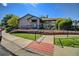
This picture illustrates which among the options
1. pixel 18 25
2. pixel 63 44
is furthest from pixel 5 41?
pixel 63 44

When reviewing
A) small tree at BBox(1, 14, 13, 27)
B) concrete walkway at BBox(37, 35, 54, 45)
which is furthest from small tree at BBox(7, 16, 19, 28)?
concrete walkway at BBox(37, 35, 54, 45)

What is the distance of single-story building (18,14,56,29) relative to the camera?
128 inches

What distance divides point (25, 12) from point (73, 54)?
0.65 metres

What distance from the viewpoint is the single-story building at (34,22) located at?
326 cm

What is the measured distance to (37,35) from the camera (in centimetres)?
331

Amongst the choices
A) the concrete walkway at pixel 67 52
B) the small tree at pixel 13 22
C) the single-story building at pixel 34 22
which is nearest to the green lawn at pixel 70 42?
the concrete walkway at pixel 67 52

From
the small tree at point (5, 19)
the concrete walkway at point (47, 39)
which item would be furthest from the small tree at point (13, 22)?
the concrete walkway at point (47, 39)

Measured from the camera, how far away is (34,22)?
128 inches

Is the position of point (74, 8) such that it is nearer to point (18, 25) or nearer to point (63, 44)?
point (63, 44)

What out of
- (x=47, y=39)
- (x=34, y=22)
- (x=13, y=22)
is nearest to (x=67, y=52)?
(x=47, y=39)

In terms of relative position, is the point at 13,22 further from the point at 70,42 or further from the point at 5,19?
the point at 70,42

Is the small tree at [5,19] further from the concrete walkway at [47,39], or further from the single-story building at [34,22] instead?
the concrete walkway at [47,39]

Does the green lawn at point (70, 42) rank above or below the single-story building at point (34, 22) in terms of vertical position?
below

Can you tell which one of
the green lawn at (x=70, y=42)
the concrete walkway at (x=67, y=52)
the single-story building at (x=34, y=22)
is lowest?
the concrete walkway at (x=67, y=52)
